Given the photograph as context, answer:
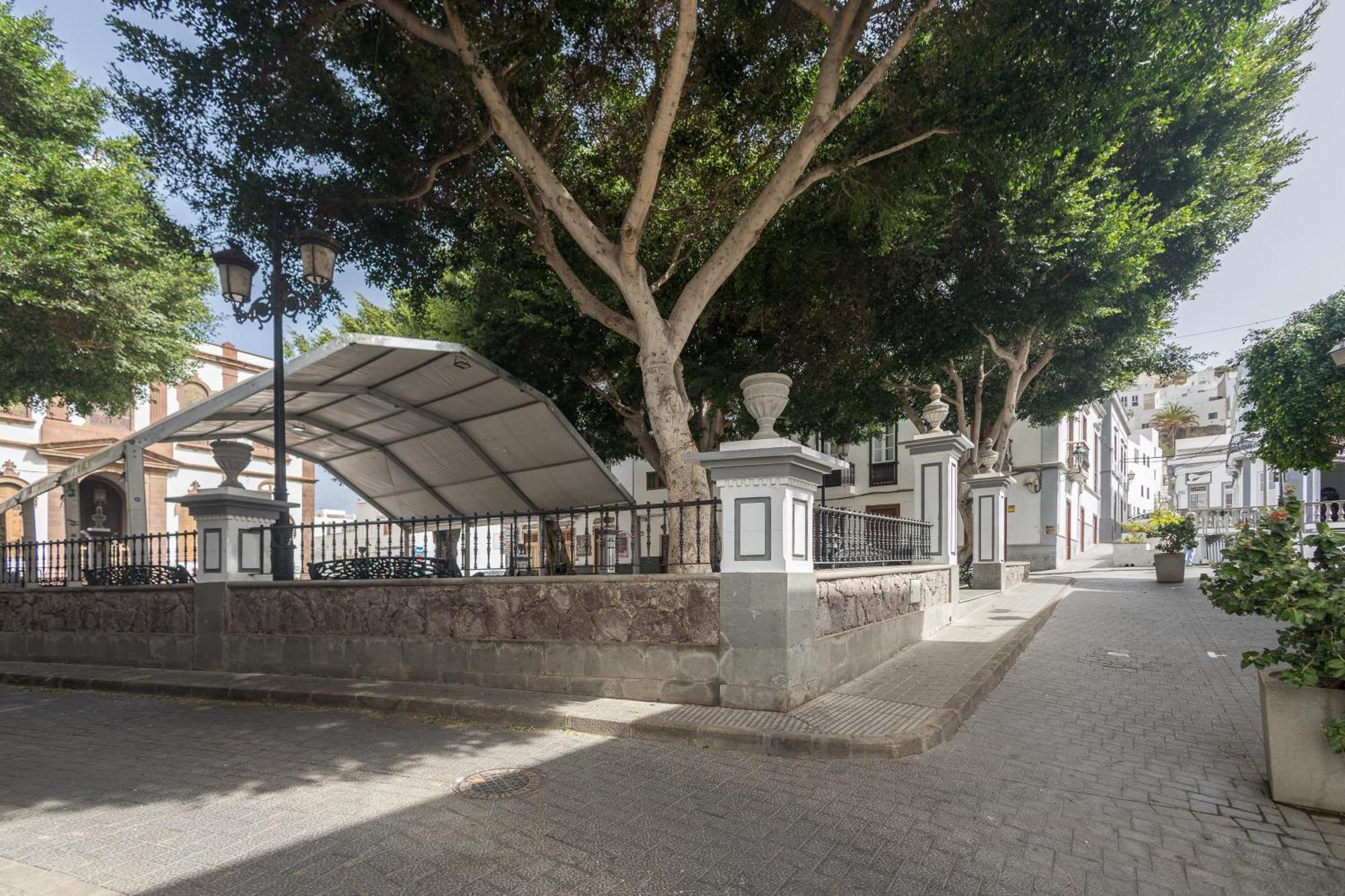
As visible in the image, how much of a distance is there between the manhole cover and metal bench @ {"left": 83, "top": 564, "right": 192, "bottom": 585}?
22.0ft

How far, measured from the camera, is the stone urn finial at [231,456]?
25.5ft

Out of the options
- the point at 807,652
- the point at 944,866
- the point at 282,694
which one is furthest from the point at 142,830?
the point at 807,652

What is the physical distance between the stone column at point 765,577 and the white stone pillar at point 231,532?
5411 mm

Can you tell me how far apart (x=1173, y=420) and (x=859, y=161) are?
5985cm

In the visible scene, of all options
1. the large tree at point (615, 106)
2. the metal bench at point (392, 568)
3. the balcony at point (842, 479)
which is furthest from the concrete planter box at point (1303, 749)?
the balcony at point (842, 479)

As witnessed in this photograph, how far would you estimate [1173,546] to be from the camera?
1739cm

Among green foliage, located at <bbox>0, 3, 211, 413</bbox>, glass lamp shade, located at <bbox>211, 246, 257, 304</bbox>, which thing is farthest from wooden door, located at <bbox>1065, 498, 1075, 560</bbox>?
green foliage, located at <bbox>0, 3, 211, 413</bbox>

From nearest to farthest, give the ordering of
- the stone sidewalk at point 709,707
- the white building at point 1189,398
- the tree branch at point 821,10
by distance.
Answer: the stone sidewalk at point 709,707
the tree branch at point 821,10
the white building at point 1189,398

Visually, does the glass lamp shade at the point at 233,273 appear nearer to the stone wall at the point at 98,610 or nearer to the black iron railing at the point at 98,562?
the black iron railing at the point at 98,562

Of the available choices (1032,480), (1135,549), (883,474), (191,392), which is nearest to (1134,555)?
(1135,549)

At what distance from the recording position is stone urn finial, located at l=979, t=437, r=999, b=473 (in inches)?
663

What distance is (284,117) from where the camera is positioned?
328 inches

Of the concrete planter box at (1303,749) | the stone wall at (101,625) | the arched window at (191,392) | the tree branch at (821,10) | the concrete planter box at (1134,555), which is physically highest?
the tree branch at (821,10)

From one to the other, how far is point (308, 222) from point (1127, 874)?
1106cm
